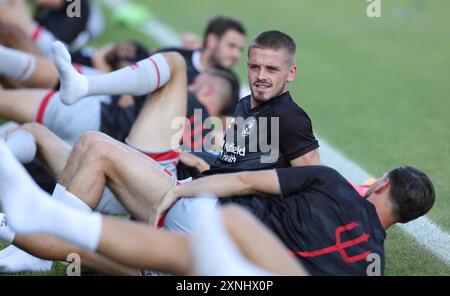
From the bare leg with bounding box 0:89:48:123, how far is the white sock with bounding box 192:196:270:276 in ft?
10.6

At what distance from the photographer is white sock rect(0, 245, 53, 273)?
4234 mm

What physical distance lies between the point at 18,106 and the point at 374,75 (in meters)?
4.02

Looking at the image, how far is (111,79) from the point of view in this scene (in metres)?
5.09

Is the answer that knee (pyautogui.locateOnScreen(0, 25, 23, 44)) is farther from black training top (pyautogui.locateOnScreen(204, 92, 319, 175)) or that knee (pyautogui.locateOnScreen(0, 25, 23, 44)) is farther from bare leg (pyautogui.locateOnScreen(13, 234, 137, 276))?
bare leg (pyautogui.locateOnScreen(13, 234, 137, 276))

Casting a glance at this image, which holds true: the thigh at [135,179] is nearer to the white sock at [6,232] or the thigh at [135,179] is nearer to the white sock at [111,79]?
the white sock at [6,232]

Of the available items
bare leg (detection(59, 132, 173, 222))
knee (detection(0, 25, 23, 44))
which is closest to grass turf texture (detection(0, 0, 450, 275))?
bare leg (detection(59, 132, 173, 222))

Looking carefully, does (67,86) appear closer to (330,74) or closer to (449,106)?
(449,106)

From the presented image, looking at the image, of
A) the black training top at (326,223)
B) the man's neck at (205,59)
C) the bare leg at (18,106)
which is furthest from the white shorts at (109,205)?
the man's neck at (205,59)

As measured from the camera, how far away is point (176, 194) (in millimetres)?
4074

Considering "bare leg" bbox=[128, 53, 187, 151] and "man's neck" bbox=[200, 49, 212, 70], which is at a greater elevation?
"bare leg" bbox=[128, 53, 187, 151]

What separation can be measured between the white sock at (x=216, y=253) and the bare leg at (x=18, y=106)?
10.6 feet

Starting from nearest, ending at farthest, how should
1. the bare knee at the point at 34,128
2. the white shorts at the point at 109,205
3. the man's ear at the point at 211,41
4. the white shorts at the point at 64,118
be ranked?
the white shorts at the point at 109,205, the bare knee at the point at 34,128, the white shorts at the point at 64,118, the man's ear at the point at 211,41

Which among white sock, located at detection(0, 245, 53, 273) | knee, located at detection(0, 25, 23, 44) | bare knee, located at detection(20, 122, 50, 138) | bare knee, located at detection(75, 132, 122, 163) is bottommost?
white sock, located at detection(0, 245, 53, 273)

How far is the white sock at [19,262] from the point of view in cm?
423
